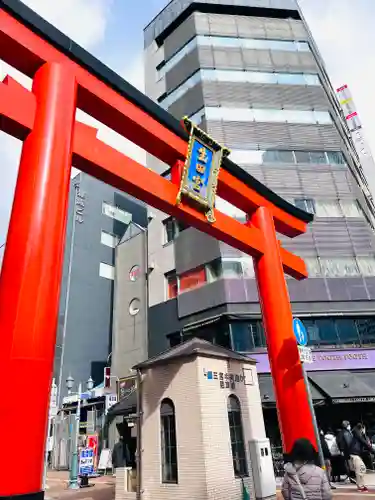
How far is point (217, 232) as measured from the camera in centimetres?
791

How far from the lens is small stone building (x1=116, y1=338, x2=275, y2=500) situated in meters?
6.71

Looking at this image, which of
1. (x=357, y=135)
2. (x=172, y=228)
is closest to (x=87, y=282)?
(x=172, y=228)

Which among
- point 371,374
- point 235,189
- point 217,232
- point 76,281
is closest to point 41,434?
point 217,232

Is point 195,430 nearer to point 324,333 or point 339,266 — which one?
point 324,333

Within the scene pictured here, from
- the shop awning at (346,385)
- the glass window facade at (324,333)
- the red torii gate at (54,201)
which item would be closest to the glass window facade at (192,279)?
the glass window facade at (324,333)

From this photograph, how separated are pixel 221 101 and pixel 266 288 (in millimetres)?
16559

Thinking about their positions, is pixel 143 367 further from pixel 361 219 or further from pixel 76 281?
pixel 76 281

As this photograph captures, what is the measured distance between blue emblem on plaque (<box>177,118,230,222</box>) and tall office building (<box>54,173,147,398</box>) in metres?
19.3

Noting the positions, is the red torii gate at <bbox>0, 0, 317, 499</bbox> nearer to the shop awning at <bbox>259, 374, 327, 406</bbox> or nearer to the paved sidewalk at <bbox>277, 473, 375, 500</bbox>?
the paved sidewalk at <bbox>277, 473, 375, 500</bbox>

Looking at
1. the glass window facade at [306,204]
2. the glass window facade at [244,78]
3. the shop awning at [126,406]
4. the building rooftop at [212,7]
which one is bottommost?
the shop awning at [126,406]

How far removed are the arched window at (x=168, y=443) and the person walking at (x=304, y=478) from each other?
410cm

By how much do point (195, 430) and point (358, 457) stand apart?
4.55m

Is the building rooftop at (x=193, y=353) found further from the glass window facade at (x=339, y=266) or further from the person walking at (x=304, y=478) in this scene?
the glass window facade at (x=339, y=266)

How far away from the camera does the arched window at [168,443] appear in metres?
7.06
